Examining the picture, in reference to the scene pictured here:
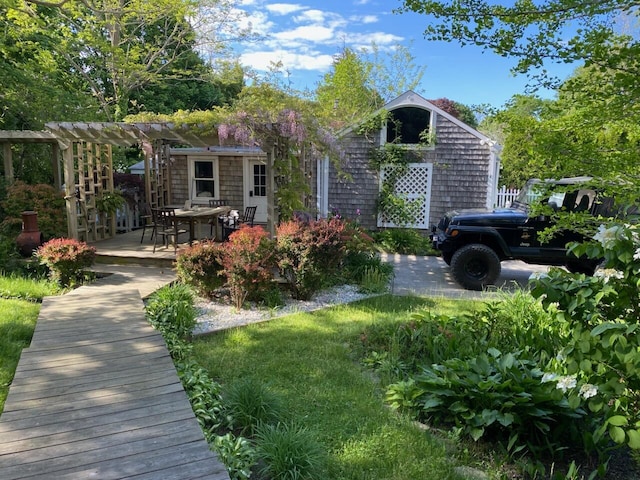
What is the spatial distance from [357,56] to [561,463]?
1977cm

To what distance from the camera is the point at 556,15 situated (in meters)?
2.62

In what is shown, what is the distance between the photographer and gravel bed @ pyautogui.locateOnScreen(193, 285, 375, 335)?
17.5ft

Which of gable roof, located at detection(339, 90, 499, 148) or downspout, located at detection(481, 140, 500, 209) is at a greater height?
gable roof, located at detection(339, 90, 499, 148)

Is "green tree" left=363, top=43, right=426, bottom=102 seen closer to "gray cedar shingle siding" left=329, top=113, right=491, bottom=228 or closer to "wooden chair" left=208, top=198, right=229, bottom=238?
"gray cedar shingle siding" left=329, top=113, right=491, bottom=228

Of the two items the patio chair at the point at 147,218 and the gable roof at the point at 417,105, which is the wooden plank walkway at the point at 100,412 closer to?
the patio chair at the point at 147,218

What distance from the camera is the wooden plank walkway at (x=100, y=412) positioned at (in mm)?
2305

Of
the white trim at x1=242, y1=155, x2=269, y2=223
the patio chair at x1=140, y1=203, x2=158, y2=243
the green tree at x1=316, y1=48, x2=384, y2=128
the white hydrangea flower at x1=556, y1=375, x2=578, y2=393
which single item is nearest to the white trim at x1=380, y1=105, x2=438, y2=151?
the white trim at x1=242, y1=155, x2=269, y2=223

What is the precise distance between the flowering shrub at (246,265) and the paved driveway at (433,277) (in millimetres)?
2217

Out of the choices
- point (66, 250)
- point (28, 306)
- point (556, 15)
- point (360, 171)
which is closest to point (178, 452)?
point (556, 15)

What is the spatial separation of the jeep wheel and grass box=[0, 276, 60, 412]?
20.2 feet

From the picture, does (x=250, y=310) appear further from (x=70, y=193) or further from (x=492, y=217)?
(x=70, y=193)

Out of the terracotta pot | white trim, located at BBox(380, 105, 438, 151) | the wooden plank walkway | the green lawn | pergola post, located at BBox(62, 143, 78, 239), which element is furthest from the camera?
white trim, located at BBox(380, 105, 438, 151)

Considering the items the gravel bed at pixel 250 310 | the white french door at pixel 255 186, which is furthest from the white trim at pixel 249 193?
the gravel bed at pixel 250 310

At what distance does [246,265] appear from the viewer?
5.77 meters
